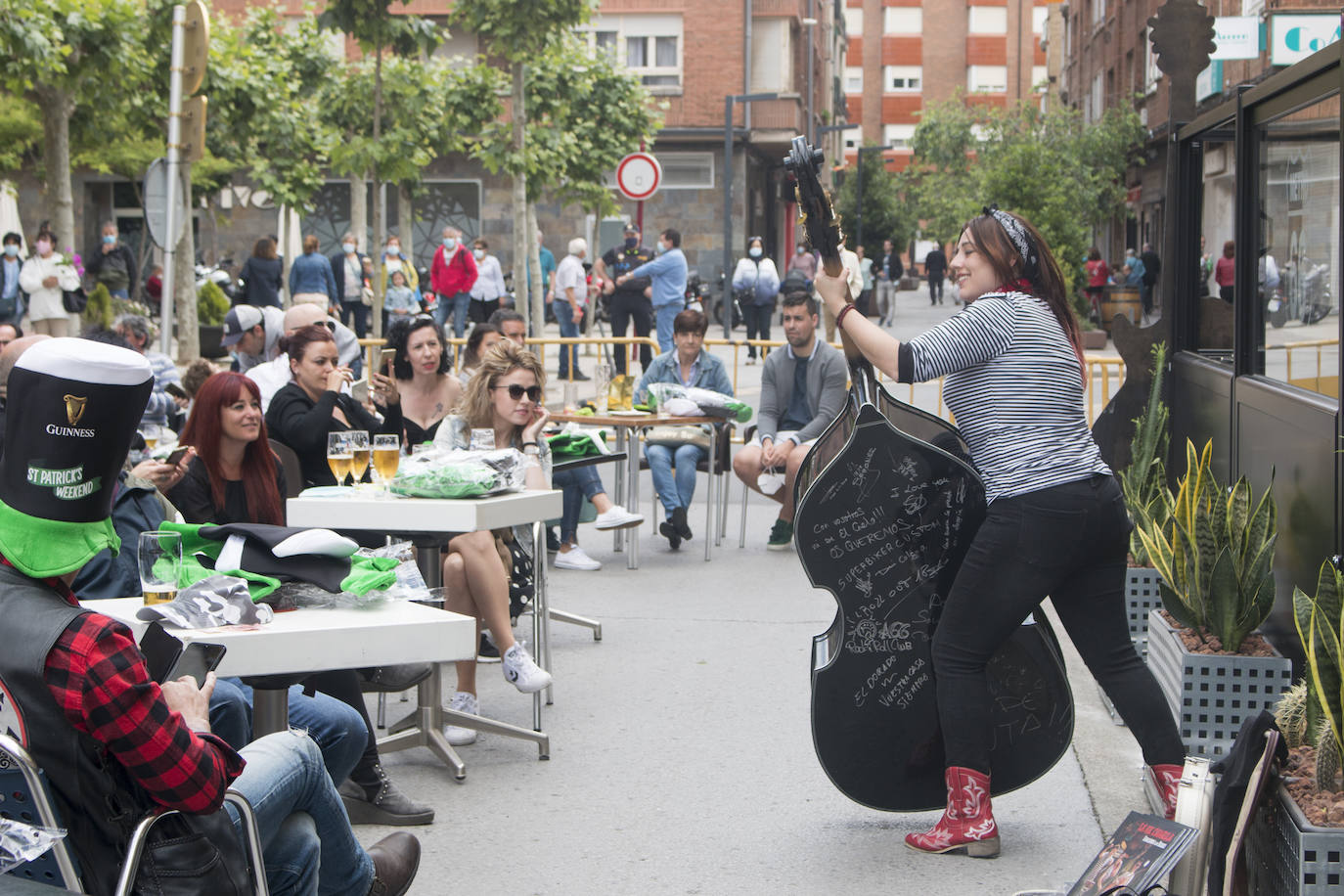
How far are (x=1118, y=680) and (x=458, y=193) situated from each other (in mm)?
37115

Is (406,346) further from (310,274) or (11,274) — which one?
(11,274)

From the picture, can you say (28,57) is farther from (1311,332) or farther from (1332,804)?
(1332,804)

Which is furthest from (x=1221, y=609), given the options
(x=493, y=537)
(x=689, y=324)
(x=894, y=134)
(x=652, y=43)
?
(x=894, y=134)

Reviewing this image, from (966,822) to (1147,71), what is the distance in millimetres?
37360

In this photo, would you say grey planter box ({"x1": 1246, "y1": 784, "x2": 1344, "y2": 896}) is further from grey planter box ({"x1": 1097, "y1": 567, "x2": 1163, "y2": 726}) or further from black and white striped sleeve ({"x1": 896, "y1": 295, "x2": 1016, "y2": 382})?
grey planter box ({"x1": 1097, "y1": 567, "x2": 1163, "y2": 726})

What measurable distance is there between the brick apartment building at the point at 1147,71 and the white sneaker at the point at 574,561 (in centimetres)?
391

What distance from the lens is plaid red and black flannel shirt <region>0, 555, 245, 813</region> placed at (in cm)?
249

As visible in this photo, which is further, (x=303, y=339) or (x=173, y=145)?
(x=173, y=145)

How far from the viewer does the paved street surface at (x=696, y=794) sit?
14.0 feet

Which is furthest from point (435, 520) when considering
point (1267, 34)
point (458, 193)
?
point (458, 193)

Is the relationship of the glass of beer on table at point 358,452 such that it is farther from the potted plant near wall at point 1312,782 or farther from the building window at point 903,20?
the building window at point 903,20

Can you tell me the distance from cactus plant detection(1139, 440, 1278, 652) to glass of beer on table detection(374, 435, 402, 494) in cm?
281

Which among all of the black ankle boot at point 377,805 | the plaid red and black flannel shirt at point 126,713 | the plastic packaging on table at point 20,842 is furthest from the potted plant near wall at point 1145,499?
the plastic packaging on table at point 20,842

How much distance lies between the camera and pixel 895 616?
14.0ft
